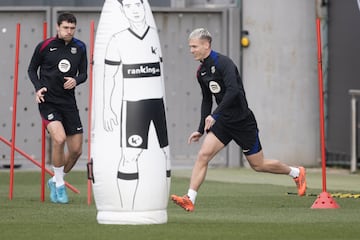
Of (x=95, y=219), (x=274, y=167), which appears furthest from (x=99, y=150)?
(x=274, y=167)

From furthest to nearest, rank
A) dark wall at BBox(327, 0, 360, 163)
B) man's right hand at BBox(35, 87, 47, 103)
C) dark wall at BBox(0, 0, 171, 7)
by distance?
dark wall at BBox(0, 0, 171, 7) < dark wall at BBox(327, 0, 360, 163) < man's right hand at BBox(35, 87, 47, 103)

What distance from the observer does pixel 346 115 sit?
21.3 m

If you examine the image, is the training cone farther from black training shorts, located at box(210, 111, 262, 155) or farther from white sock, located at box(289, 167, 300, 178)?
white sock, located at box(289, 167, 300, 178)

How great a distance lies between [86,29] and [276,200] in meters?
8.19

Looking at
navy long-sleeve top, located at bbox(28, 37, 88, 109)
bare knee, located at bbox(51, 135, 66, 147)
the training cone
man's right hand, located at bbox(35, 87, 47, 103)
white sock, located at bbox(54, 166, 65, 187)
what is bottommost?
the training cone

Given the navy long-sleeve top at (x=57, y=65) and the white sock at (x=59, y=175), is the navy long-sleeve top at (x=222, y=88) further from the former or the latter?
the white sock at (x=59, y=175)

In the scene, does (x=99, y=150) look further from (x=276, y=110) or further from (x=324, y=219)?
(x=276, y=110)

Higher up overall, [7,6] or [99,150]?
[7,6]

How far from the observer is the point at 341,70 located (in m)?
21.4

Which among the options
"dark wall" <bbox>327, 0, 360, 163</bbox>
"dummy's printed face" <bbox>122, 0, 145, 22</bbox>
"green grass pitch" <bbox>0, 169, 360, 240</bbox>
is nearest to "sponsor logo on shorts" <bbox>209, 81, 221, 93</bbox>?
"green grass pitch" <bbox>0, 169, 360, 240</bbox>

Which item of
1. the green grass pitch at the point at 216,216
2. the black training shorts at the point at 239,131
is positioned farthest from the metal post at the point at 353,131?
the black training shorts at the point at 239,131

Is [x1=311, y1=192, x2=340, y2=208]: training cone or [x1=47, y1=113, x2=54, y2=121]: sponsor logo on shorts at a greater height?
[x1=47, y1=113, x2=54, y2=121]: sponsor logo on shorts

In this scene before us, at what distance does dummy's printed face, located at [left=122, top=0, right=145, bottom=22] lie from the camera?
11.0m

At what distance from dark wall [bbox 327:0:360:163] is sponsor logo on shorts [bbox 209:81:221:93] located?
7.61 meters
